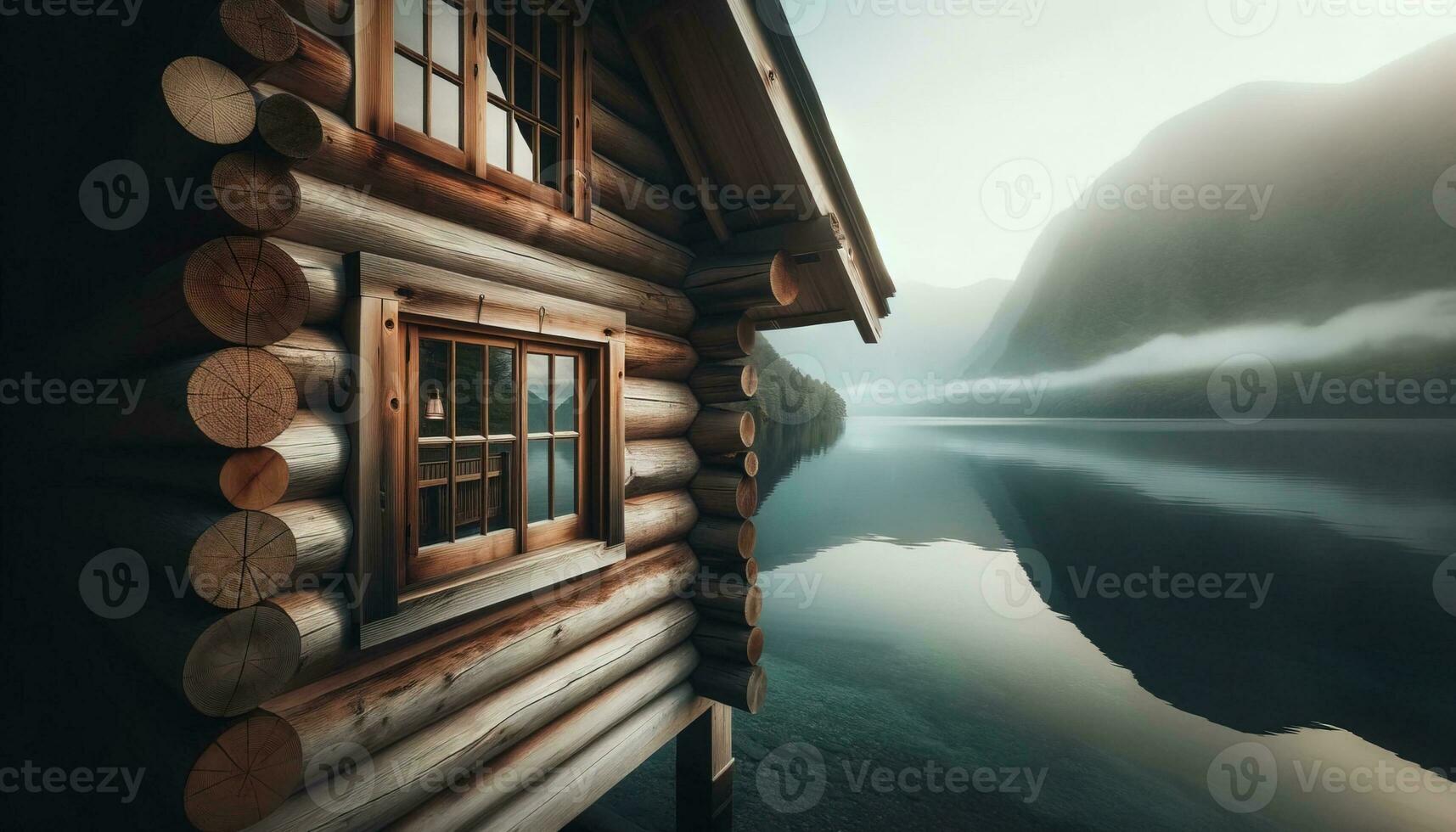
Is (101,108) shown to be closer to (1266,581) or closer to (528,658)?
(528,658)

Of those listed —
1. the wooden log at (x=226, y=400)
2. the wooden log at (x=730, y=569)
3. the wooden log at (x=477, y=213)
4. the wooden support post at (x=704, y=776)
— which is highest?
the wooden log at (x=477, y=213)

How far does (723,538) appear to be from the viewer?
452 centimetres

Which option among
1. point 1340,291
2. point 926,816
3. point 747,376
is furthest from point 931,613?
point 1340,291

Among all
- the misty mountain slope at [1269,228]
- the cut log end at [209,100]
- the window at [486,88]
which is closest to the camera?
the cut log end at [209,100]

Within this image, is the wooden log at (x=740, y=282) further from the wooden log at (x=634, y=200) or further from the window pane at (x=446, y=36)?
the window pane at (x=446, y=36)

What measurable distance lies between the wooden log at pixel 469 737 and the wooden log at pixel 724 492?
1008 millimetres

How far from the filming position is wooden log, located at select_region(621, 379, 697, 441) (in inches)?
158

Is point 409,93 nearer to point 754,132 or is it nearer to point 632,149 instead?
point 632,149

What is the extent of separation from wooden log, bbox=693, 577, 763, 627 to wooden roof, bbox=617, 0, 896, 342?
245 cm

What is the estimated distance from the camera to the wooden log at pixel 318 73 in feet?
7.11

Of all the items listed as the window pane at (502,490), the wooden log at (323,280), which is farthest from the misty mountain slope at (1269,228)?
the wooden log at (323,280)

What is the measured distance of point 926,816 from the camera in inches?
247

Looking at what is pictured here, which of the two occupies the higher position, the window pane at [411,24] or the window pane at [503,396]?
the window pane at [411,24]

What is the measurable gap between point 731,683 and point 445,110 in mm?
4525
